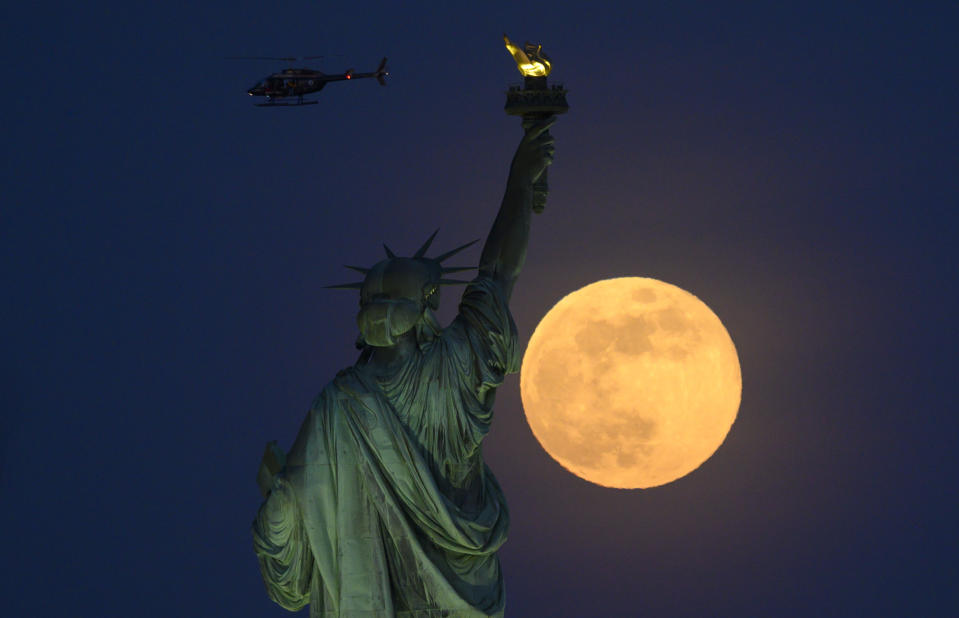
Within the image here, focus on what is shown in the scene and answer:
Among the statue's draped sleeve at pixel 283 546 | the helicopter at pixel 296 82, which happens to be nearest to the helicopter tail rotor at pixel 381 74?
the helicopter at pixel 296 82

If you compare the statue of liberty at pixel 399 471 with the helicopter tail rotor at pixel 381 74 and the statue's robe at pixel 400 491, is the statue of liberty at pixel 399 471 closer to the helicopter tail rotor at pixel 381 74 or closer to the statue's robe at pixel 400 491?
the statue's robe at pixel 400 491

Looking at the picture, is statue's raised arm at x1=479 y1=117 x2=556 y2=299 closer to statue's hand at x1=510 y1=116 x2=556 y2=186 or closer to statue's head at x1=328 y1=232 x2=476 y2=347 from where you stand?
statue's hand at x1=510 y1=116 x2=556 y2=186

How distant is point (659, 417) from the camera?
1378cm

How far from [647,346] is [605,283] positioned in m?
0.49

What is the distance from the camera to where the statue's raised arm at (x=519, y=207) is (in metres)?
11.6

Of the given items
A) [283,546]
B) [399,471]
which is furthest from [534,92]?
[283,546]

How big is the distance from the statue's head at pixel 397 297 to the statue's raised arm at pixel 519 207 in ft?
1.20

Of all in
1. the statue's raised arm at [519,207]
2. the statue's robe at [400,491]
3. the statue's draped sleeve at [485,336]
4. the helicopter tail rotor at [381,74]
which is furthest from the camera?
the helicopter tail rotor at [381,74]

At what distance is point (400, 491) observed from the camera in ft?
36.6

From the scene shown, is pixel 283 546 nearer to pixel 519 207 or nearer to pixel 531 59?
pixel 519 207

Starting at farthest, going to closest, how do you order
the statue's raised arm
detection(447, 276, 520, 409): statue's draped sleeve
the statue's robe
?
the statue's raised arm < detection(447, 276, 520, 409): statue's draped sleeve < the statue's robe

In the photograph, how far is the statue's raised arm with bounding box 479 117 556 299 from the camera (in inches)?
457

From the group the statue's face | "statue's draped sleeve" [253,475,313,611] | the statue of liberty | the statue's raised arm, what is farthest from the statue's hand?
"statue's draped sleeve" [253,475,313,611]

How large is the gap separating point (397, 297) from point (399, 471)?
2.56 feet
